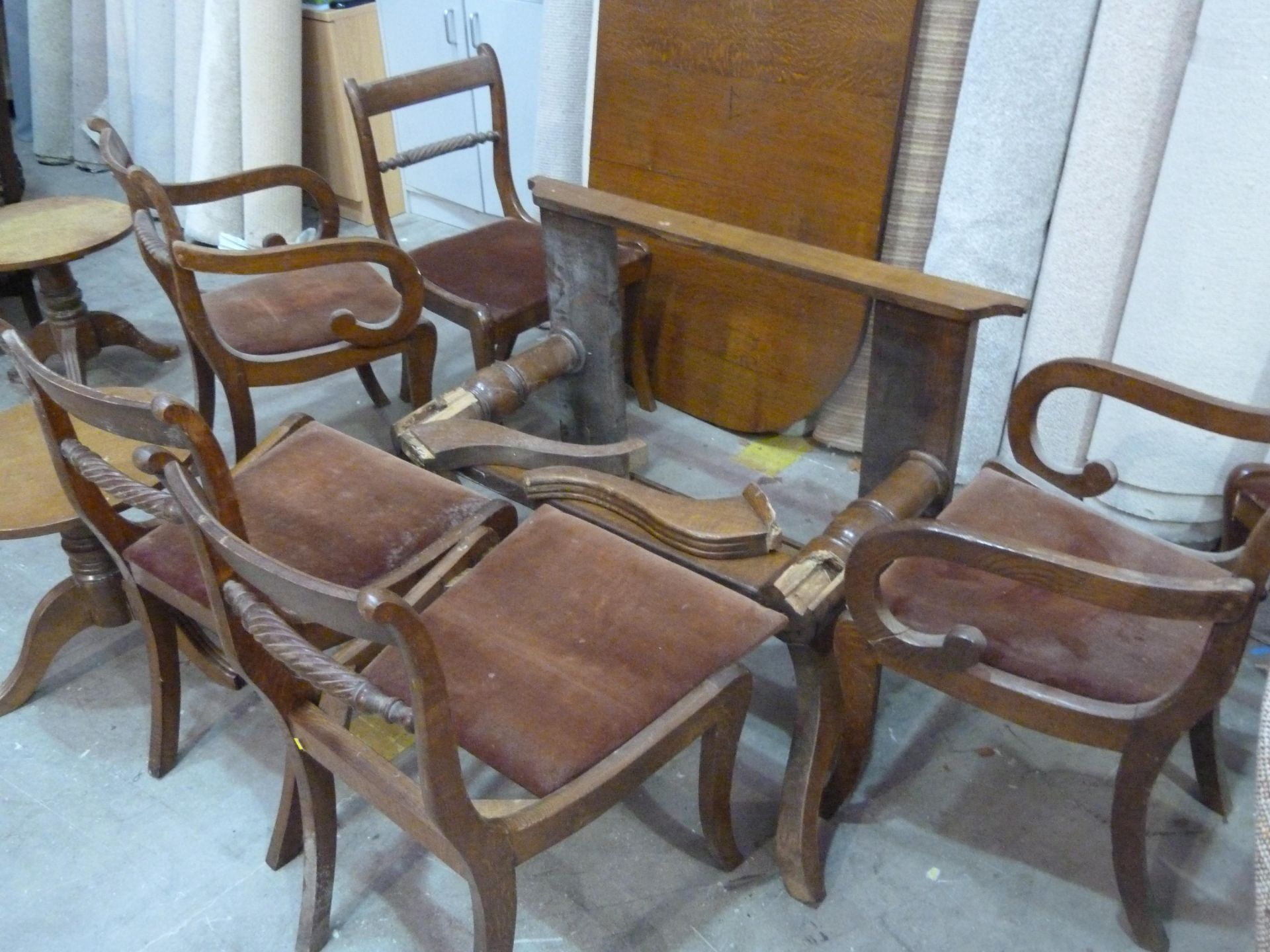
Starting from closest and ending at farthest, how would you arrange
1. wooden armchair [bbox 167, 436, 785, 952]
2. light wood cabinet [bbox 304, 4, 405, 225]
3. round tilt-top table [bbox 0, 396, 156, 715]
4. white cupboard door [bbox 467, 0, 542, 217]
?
wooden armchair [bbox 167, 436, 785, 952], round tilt-top table [bbox 0, 396, 156, 715], white cupboard door [bbox 467, 0, 542, 217], light wood cabinet [bbox 304, 4, 405, 225]

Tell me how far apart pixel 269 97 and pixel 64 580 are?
2050 millimetres

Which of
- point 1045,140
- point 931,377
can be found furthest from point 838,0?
point 931,377

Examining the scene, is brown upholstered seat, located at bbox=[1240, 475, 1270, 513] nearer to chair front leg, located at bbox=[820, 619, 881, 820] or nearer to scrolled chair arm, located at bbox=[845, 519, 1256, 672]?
scrolled chair arm, located at bbox=[845, 519, 1256, 672]

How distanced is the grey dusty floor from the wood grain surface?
0.78 m

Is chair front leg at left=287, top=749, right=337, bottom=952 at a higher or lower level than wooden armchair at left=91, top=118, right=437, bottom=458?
lower

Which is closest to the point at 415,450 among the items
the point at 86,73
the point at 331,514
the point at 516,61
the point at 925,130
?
the point at 331,514

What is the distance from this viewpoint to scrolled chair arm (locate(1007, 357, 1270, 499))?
1488mm

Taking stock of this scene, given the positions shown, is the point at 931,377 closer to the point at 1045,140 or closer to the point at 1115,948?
the point at 1045,140

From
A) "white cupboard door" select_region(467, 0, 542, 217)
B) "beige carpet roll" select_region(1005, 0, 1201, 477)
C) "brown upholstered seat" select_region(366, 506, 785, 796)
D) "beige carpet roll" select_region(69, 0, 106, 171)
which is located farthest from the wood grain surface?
"beige carpet roll" select_region(69, 0, 106, 171)

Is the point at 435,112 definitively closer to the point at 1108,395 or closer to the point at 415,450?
the point at 415,450

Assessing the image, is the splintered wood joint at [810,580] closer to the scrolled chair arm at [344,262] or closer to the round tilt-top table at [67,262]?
the scrolled chair arm at [344,262]

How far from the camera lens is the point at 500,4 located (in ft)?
10.4

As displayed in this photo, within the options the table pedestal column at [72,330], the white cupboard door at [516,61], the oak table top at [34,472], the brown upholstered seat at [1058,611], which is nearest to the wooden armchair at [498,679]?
the brown upholstered seat at [1058,611]

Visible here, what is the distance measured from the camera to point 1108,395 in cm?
161
